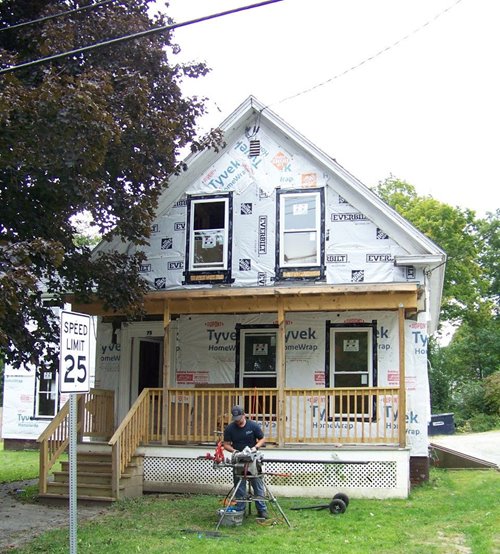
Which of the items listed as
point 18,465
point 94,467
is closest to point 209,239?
point 94,467

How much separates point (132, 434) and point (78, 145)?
231 inches

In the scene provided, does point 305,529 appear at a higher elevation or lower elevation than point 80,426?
lower

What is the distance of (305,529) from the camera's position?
9734mm

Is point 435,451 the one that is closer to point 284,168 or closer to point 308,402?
point 308,402

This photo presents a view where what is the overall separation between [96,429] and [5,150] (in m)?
7.19

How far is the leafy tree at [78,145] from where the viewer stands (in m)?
9.61

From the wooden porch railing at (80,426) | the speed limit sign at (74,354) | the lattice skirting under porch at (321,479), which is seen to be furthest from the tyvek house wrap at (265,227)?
the speed limit sign at (74,354)

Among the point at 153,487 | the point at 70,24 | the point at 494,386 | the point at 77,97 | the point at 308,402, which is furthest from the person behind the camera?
the point at 494,386

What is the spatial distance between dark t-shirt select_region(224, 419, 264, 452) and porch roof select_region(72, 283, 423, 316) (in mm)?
3218

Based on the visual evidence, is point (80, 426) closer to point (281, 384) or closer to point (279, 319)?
point (281, 384)

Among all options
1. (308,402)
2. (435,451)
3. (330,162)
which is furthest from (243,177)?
(435,451)

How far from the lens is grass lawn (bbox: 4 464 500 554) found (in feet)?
28.4

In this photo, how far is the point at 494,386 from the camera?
119 ft

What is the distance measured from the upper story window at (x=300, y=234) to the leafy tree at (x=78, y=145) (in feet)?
6.96
